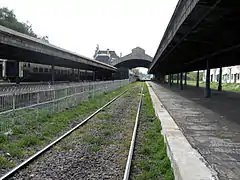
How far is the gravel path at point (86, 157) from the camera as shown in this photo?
203 inches

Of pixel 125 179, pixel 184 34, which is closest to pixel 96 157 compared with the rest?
pixel 125 179

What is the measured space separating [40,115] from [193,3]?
751 centimetres

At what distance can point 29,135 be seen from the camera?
835 cm

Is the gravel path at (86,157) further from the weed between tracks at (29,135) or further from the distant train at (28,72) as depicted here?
the distant train at (28,72)

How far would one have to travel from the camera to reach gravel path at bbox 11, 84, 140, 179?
515cm

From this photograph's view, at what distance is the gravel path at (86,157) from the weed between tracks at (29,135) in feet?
1.68

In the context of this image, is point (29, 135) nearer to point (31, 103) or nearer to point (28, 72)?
point (31, 103)

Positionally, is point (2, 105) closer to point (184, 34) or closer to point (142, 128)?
point (142, 128)

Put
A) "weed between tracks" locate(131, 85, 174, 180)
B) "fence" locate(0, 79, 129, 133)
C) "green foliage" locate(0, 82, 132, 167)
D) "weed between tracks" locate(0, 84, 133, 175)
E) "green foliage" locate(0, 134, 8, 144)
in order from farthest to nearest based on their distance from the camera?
"fence" locate(0, 79, 129, 133) < "green foliage" locate(0, 134, 8, 144) < "green foliage" locate(0, 82, 132, 167) < "weed between tracks" locate(0, 84, 133, 175) < "weed between tracks" locate(131, 85, 174, 180)

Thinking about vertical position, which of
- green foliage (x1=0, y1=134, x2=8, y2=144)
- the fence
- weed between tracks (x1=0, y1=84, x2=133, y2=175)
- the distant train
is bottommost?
weed between tracks (x1=0, y1=84, x2=133, y2=175)

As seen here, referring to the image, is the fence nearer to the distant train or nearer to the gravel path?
the gravel path

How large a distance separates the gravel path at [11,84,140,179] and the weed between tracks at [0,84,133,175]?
0.51 meters

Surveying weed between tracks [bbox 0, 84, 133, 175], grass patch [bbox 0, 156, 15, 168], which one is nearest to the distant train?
weed between tracks [bbox 0, 84, 133, 175]

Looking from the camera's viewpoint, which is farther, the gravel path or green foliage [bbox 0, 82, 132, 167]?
green foliage [bbox 0, 82, 132, 167]
